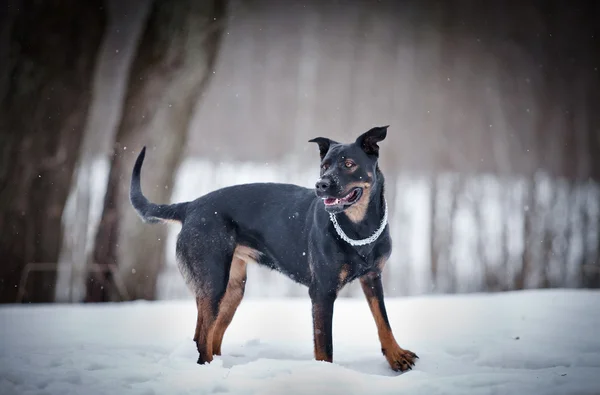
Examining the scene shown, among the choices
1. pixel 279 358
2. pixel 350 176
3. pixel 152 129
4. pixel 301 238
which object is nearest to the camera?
pixel 350 176

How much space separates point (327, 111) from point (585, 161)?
12.2ft

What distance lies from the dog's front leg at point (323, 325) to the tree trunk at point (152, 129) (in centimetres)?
362

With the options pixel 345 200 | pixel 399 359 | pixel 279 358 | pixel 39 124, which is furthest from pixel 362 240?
pixel 39 124

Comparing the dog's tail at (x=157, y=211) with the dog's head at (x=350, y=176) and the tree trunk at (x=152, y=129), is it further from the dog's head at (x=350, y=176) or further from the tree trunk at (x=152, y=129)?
the tree trunk at (x=152, y=129)

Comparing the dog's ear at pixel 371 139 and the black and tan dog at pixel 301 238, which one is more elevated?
the dog's ear at pixel 371 139

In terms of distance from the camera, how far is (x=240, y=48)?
23.2 ft

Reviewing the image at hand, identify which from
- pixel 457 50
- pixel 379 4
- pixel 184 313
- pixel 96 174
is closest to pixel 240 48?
pixel 379 4

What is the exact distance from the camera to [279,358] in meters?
3.64

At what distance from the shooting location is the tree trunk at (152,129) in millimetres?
6199

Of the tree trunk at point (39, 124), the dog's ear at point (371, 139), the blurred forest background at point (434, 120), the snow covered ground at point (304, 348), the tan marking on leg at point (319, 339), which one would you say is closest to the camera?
the snow covered ground at point (304, 348)

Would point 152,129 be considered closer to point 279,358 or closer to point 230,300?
point 230,300

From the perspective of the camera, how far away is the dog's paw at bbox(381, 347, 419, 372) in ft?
10.8

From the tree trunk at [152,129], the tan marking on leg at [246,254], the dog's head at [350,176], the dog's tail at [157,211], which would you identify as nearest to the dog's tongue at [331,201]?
the dog's head at [350,176]

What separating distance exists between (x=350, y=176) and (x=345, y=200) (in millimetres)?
151
